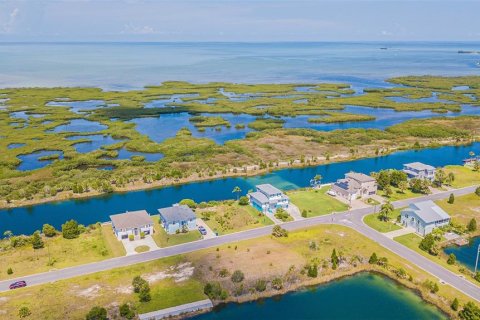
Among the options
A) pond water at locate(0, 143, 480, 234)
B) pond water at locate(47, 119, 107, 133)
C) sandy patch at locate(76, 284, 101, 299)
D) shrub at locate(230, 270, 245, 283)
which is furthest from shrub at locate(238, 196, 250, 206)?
pond water at locate(47, 119, 107, 133)

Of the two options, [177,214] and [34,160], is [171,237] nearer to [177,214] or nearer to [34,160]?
[177,214]

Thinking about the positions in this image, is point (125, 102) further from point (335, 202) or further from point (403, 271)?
point (403, 271)

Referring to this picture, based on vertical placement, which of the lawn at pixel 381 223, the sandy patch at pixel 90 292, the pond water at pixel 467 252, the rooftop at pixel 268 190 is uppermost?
the rooftop at pixel 268 190

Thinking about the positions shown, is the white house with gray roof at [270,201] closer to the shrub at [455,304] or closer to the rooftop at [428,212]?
the rooftop at [428,212]

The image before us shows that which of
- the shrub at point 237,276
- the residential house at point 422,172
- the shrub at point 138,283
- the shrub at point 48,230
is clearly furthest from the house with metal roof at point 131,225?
the residential house at point 422,172

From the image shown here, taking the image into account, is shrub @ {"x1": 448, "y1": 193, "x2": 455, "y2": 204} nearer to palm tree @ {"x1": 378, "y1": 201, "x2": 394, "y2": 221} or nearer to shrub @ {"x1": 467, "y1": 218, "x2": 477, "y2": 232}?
shrub @ {"x1": 467, "y1": 218, "x2": 477, "y2": 232}

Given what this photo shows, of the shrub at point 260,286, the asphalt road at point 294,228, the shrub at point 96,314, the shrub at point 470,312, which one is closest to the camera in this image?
the shrub at point 470,312
